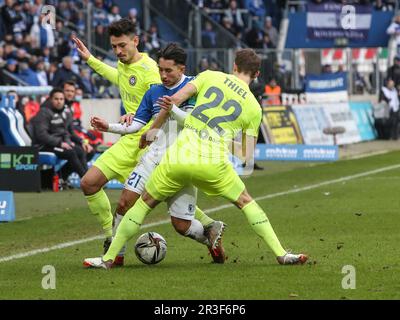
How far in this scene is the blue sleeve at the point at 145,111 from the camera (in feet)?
38.7

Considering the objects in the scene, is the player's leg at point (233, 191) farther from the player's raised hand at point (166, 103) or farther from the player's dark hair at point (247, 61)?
the player's dark hair at point (247, 61)

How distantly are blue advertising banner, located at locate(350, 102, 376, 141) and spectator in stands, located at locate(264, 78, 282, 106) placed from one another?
243 centimetres

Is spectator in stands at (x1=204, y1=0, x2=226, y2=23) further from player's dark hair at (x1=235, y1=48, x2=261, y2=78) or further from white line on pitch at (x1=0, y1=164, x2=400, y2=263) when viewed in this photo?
player's dark hair at (x1=235, y1=48, x2=261, y2=78)

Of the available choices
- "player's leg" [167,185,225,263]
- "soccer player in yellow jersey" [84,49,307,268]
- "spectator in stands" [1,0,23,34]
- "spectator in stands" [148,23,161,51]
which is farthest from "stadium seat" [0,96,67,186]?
"spectator in stands" [148,23,161,51]

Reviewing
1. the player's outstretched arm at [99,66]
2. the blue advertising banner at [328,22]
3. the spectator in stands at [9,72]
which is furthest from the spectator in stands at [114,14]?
the player's outstretched arm at [99,66]

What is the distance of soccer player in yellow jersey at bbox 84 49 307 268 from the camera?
11047 mm

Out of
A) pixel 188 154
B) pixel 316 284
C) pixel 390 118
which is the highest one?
pixel 188 154

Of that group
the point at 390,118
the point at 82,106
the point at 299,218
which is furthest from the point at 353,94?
the point at 299,218

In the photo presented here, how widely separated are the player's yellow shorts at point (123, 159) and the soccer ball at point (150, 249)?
774 millimetres

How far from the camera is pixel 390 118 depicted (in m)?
35.0

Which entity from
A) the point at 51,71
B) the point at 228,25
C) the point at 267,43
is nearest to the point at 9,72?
the point at 51,71
